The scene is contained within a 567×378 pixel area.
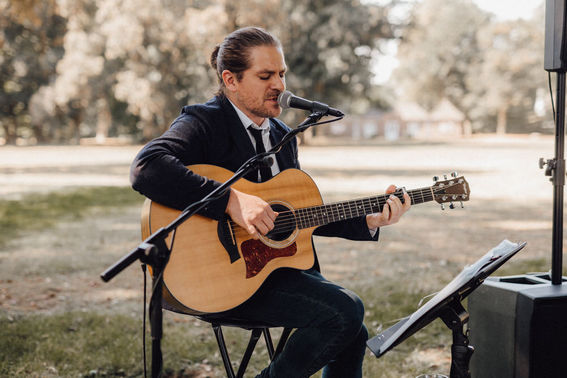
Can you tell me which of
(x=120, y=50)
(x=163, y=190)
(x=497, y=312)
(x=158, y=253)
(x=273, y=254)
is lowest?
A: (x=497, y=312)

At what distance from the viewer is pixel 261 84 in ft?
9.01

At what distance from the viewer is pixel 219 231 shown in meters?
2.51

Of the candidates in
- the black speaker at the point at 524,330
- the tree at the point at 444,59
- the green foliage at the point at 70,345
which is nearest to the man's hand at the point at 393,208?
the black speaker at the point at 524,330

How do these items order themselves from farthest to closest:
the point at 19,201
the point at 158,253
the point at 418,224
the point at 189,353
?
1. the point at 19,201
2. the point at 418,224
3. the point at 189,353
4. the point at 158,253

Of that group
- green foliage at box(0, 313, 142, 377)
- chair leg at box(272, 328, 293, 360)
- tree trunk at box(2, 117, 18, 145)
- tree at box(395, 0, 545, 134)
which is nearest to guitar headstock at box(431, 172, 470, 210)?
chair leg at box(272, 328, 293, 360)

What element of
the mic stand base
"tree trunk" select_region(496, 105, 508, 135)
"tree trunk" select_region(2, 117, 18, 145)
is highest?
the mic stand base

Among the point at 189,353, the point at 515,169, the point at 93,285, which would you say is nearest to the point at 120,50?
the point at 515,169

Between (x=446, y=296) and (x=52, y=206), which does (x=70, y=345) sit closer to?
(x=446, y=296)

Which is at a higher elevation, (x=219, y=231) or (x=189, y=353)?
(x=219, y=231)

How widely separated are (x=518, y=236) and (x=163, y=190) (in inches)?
291

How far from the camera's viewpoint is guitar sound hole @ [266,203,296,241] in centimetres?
264

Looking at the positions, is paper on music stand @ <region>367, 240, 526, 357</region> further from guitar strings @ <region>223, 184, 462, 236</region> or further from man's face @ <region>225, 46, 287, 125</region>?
man's face @ <region>225, 46, 287, 125</region>

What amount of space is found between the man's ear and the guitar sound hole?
26.5 inches

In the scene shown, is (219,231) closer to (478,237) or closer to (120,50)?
(478,237)
